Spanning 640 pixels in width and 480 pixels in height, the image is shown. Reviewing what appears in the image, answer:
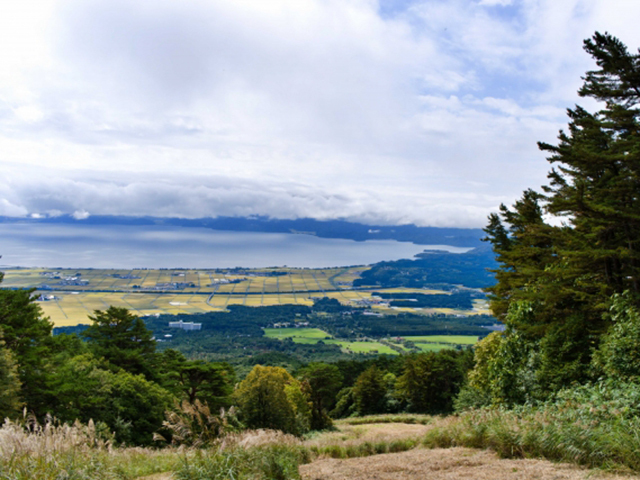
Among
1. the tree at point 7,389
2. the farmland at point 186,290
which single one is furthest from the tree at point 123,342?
the farmland at point 186,290

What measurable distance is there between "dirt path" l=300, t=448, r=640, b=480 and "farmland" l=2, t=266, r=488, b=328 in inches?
2436

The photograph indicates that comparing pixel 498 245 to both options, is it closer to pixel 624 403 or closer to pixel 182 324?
pixel 624 403

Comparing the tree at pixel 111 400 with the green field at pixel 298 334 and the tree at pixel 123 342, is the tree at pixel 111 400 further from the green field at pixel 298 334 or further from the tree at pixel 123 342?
the green field at pixel 298 334

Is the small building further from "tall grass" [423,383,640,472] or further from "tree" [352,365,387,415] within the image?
"tall grass" [423,383,640,472]

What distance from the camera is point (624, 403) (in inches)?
184

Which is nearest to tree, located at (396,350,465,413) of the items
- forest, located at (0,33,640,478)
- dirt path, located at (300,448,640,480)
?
forest, located at (0,33,640,478)

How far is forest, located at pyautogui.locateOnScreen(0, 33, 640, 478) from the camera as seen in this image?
14.9 ft

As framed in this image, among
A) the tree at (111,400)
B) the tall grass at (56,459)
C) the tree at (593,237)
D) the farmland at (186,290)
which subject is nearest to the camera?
the tall grass at (56,459)

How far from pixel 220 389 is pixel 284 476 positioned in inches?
688

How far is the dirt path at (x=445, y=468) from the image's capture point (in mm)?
3637

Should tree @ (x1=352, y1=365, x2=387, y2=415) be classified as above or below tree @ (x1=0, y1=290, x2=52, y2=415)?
below

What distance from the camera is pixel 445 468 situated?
165 inches

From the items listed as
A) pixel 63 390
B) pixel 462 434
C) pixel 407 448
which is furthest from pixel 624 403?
pixel 63 390

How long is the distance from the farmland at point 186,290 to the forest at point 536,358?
49.0 meters
